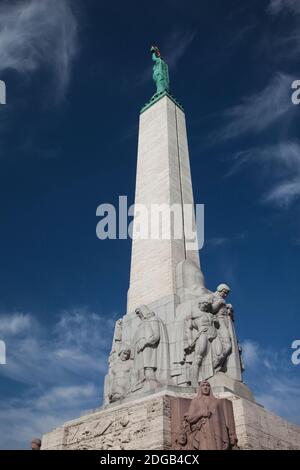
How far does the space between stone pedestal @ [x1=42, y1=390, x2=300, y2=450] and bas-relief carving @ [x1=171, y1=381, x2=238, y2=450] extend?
8.6 inches

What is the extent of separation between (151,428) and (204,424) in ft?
4.01

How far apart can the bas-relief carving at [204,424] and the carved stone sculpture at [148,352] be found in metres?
1.70

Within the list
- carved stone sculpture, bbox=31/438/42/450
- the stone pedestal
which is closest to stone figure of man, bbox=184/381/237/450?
the stone pedestal

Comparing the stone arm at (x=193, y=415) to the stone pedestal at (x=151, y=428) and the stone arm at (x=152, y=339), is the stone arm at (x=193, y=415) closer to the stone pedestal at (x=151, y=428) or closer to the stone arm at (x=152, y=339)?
the stone pedestal at (x=151, y=428)

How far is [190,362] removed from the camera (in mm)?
11508

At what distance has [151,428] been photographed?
9.61 meters

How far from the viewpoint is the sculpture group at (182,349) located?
11.4 meters

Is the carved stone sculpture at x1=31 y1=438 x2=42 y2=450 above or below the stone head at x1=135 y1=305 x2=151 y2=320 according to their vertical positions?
below

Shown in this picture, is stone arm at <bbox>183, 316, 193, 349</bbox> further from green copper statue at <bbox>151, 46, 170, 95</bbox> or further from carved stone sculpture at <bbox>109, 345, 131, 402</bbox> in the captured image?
green copper statue at <bbox>151, 46, 170, 95</bbox>

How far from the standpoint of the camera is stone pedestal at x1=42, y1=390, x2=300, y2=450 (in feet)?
31.4

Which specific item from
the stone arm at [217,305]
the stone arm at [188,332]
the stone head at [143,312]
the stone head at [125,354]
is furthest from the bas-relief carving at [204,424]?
the stone head at [143,312]

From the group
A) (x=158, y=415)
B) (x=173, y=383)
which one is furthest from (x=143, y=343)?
(x=158, y=415)

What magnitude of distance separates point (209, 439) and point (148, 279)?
20.7 feet

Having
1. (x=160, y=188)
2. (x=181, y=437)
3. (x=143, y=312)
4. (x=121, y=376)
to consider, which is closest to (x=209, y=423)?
(x=181, y=437)
